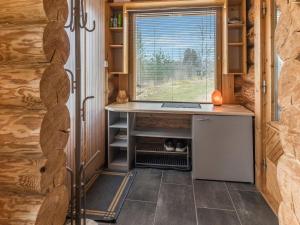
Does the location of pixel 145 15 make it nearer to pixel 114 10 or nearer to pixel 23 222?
pixel 114 10

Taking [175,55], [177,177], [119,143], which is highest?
[175,55]

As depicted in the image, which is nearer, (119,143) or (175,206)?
(175,206)

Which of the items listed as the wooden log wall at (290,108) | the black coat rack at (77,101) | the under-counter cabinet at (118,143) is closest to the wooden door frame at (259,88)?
the wooden log wall at (290,108)

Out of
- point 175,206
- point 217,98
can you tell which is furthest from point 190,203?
point 217,98

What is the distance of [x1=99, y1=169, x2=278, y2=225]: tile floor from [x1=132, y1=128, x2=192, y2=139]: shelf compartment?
514 millimetres

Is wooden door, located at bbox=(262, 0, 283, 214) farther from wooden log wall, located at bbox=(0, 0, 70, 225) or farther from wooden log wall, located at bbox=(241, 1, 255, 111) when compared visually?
wooden log wall, located at bbox=(0, 0, 70, 225)

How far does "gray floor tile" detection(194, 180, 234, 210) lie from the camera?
7.35 ft

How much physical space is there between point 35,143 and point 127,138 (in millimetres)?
1915

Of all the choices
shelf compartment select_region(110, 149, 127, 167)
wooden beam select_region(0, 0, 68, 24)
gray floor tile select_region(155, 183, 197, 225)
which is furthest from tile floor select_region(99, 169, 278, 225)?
wooden beam select_region(0, 0, 68, 24)

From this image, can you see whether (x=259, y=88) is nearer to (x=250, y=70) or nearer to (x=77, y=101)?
(x=250, y=70)

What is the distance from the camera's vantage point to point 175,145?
10.6 feet

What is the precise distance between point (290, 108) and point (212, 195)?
172cm

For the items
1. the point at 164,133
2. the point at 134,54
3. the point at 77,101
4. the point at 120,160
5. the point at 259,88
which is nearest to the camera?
the point at 77,101

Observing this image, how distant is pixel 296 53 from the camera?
93cm
